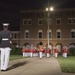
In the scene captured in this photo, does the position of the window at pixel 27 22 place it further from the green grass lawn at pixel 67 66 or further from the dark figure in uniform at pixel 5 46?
the dark figure in uniform at pixel 5 46

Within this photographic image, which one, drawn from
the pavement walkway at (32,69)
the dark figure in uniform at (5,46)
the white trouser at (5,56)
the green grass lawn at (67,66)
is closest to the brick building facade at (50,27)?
the green grass lawn at (67,66)

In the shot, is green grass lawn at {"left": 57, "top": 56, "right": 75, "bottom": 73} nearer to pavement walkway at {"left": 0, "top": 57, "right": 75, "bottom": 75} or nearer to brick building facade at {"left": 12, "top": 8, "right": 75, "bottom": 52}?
pavement walkway at {"left": 0, "top": 57, "right": 75, "bottom": 75}

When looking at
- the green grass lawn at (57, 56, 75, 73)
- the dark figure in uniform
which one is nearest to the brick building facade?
the green grass lawn at (57, 56, 75, 73)

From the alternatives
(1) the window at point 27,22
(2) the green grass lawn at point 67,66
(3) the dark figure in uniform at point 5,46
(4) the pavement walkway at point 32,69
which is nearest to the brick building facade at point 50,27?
(1) the window at point 27,22

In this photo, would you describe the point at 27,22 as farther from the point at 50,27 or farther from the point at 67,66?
the point at 67,66

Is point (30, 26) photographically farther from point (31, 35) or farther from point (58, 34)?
point (58, 34)

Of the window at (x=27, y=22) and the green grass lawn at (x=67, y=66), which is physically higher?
the window at (x=27, y=22)

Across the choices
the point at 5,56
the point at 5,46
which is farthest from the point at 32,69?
the point at 5,46

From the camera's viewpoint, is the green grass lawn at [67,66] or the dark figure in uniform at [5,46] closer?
the dark figure in uniform at [5,46]

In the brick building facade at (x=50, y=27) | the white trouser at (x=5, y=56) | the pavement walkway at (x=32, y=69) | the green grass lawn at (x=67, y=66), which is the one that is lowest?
the green grass lawn at (x=67, y=66)

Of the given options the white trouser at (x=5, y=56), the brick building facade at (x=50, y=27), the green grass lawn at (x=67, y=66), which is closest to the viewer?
the white trouser at (x=5, y=56)

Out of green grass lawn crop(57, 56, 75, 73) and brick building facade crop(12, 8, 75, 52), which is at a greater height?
brick building facade crop(12, 8, 75, 52)

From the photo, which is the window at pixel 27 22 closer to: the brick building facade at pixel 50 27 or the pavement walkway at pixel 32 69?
the brick building facade at pixel 50 27

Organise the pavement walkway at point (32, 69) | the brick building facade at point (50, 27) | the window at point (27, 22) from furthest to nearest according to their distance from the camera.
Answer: the window at point (27, 22)
the brick building facade at point (50, 27)
the pavement walkway at point (32, 69)
